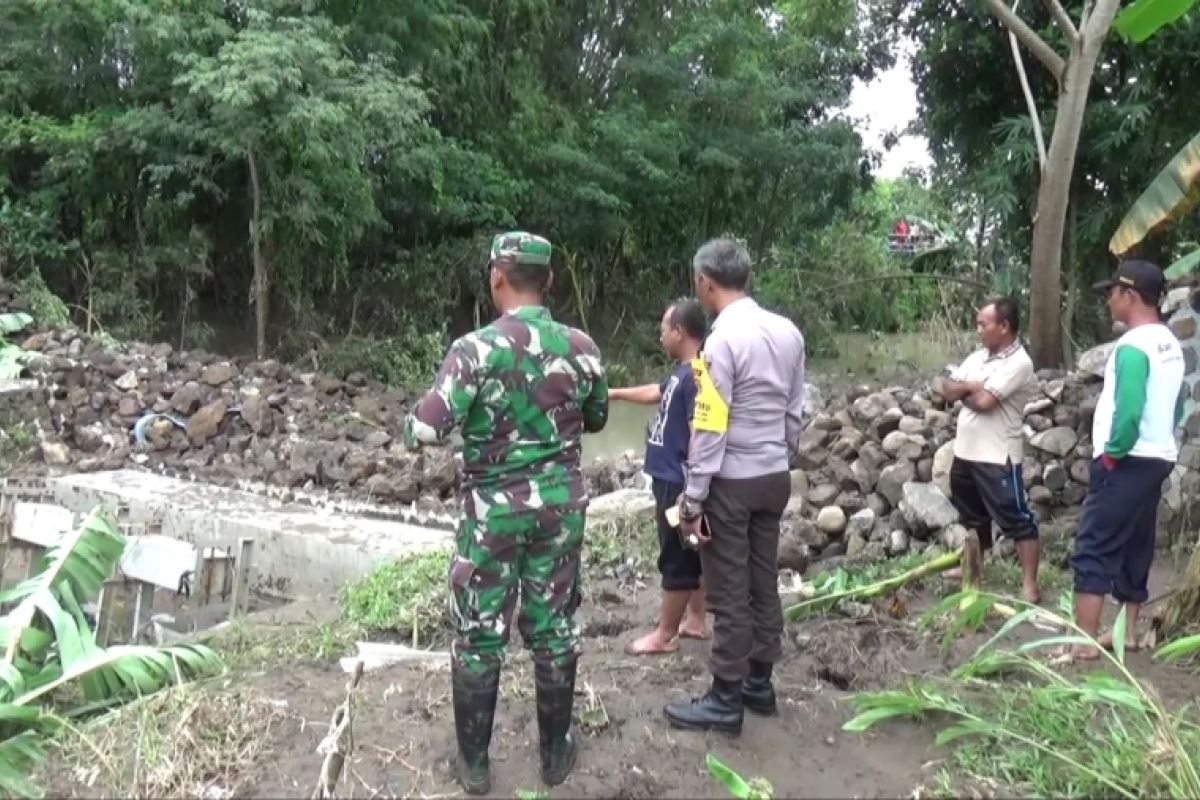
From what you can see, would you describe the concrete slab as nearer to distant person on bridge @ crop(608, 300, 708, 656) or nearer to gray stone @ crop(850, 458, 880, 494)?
distant person on bridge @ crop(608, 300, 708, 656)

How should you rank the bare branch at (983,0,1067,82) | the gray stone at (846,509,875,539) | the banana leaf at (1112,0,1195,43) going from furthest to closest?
the bare branch at (983,0,1067,82)
the gray stone at (846,509,875,539)
the banana leaf at (1112,0,1195,43)

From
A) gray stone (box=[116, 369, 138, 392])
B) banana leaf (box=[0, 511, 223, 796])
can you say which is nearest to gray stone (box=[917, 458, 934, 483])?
banana leaf (box=[0, 511, 223, 796])

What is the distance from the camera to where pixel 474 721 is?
3.47 meters

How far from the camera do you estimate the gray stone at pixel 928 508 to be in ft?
22.1

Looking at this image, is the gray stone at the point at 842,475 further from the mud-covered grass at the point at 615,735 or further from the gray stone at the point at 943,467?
the mud-covered grass at the point at 615,735

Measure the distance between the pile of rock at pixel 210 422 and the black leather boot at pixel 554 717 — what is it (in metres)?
4.96

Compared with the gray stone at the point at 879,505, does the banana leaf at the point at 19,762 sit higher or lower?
lower

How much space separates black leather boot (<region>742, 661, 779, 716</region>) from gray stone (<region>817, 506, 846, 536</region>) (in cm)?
301

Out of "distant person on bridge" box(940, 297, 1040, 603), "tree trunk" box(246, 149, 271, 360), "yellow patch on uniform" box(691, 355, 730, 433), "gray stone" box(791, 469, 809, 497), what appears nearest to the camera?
"yellow patch on uniform" box(691, 355, 730, 433)

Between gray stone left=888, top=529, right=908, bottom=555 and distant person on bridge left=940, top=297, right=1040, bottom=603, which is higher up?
distant person on bridge left=940, top=297, right=1040, bottom=603

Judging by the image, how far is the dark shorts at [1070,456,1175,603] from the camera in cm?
460

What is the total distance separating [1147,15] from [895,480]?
2992 millimetres

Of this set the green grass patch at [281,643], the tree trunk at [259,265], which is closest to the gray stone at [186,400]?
the tree trunk at [259,265]

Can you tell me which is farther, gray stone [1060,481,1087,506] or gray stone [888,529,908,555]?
gray stone [1060,481,1087,506]
